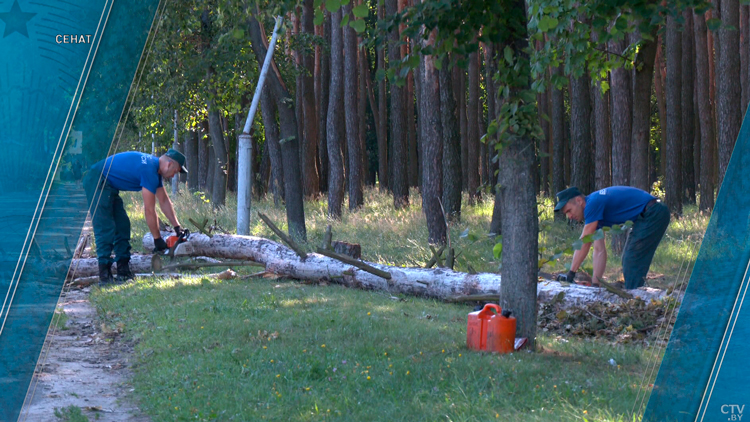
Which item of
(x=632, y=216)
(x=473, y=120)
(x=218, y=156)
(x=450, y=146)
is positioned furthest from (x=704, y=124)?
(x=218, y=156)

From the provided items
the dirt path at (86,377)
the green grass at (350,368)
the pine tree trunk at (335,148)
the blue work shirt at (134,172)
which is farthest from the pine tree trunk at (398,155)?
the dirt path at (86,377)

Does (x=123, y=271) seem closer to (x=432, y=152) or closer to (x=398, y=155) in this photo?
(x=432, y=152)

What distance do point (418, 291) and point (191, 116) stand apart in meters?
11.4

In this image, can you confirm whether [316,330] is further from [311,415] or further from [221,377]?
[311,415]

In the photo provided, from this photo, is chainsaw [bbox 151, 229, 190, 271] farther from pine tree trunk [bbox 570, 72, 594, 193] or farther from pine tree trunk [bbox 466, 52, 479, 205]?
pine tree trunk [bbox 466, 52, 479, 205]

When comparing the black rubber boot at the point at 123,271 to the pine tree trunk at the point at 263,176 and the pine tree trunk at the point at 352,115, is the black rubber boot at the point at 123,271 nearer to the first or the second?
the pine tree trunk at the point at 352,115

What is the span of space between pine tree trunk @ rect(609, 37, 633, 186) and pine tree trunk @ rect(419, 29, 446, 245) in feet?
10.6

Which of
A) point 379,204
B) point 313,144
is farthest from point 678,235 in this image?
point 313,144

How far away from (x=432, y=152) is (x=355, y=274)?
214 inches

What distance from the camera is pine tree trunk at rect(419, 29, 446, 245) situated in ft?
44.7

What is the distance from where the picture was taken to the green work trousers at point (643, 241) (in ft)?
28.2

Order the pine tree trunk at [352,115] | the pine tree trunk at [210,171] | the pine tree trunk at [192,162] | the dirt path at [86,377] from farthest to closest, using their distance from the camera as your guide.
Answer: the pine tree trunk at [192,162], the pine tree trunk at [210,171], the pine tree trunk at [352,115], the dirt path at [86,377]

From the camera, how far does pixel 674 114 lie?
53.9 ft

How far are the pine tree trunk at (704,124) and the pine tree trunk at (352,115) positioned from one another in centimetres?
819
